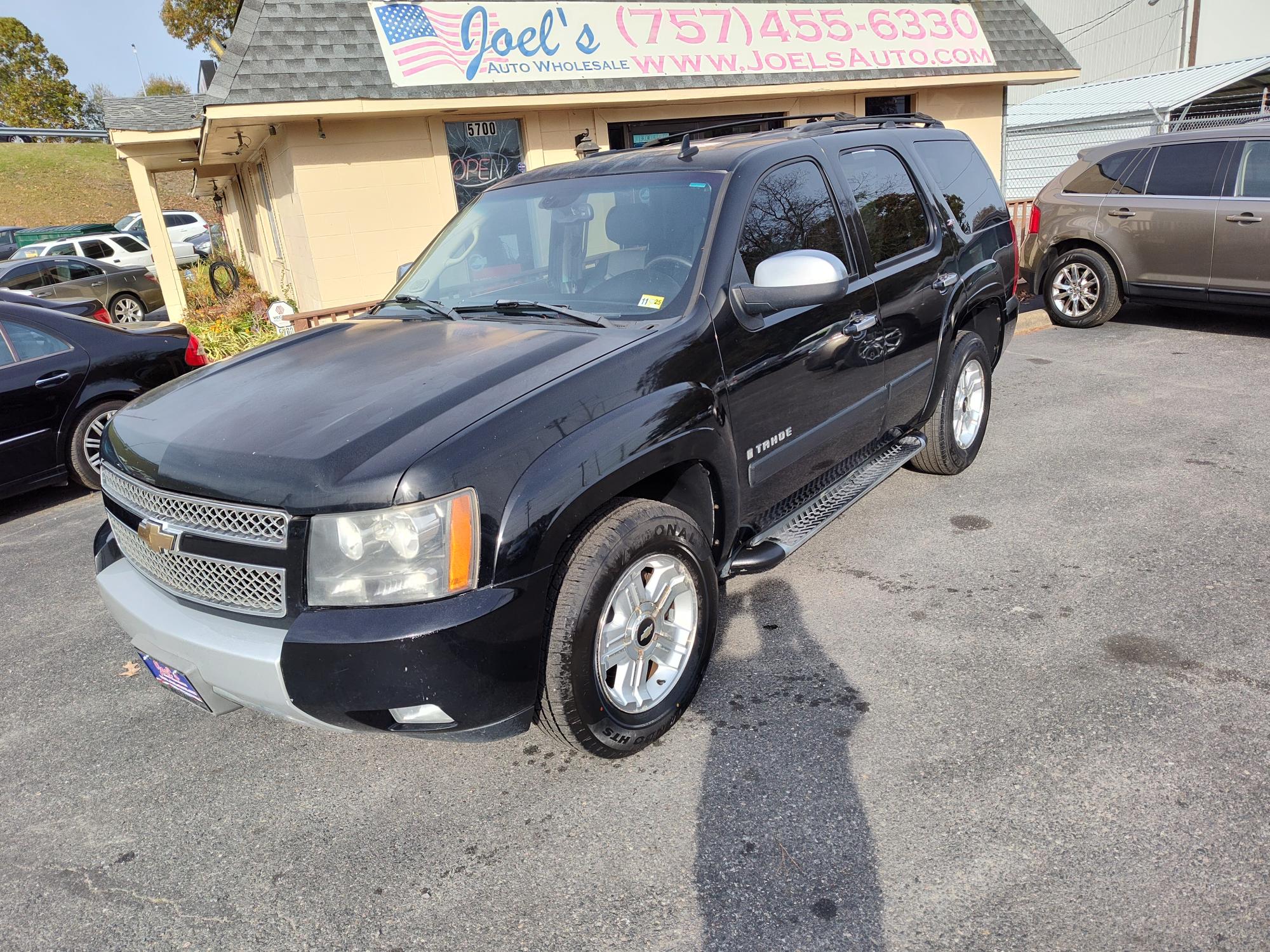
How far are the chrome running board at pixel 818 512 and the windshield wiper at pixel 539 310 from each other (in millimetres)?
1072

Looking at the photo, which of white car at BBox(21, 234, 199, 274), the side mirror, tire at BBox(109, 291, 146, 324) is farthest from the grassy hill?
the side mirror

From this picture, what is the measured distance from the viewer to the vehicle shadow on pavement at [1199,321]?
8945 mm

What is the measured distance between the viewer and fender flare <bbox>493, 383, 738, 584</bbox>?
257cm

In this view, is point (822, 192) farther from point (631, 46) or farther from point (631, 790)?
point (631, 46)

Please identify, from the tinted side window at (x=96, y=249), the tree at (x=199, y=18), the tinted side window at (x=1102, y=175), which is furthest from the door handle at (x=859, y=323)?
the tree at (x=199, y=18)

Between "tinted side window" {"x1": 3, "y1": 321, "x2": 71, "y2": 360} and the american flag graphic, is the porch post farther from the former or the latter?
"tinted side window" {"x1": 3, "y1": 321, "x2": 71, "y2": 360}

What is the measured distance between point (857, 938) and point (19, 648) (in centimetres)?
406

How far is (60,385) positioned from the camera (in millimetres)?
6523

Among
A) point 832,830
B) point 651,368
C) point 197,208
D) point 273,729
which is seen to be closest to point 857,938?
point 832,830

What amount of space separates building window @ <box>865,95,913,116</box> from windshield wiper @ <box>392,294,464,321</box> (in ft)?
39.6

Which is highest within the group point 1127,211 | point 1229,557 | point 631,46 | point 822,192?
point 631,46

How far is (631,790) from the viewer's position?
2959 mm

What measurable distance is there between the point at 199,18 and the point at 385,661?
4553 centimetres

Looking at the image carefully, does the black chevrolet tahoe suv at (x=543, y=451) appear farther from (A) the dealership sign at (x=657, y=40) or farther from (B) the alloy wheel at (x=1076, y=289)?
(A) the dealership sign at (x=657, y=40)
